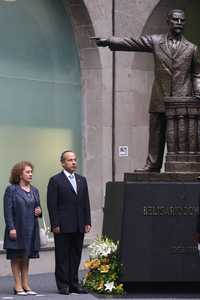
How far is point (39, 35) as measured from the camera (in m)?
18.6

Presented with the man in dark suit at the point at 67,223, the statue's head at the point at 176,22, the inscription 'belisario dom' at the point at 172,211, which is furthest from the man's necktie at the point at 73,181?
the statue's head at the point at 176,22

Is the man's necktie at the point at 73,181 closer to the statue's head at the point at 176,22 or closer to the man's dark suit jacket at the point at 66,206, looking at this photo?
the man's dark suit jacket at the point at 66,206

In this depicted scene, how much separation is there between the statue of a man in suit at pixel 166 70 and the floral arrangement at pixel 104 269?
1.25 m

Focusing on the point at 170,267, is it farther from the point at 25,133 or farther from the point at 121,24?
the point at 121,24

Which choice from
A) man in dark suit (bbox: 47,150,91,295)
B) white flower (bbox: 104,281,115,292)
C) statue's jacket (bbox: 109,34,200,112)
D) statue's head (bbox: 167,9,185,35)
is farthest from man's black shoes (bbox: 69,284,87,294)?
statue's head (bbox: 167,9,185,35)

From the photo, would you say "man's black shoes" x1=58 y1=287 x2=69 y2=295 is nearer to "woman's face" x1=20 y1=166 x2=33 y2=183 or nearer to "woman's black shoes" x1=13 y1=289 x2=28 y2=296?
"woman's black shoes" x1=13 y1=289 x2=28 y2=296

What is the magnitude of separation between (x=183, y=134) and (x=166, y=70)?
91 centimetres

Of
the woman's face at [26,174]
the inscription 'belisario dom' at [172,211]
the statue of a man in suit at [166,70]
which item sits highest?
the statue of a man in suit at [166,70]

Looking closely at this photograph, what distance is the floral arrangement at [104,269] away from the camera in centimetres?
1335

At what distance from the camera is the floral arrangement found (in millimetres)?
13352

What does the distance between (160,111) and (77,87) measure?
528 cm

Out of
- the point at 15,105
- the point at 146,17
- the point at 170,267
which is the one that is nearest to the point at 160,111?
the point at 170,267

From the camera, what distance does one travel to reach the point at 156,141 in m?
14.2

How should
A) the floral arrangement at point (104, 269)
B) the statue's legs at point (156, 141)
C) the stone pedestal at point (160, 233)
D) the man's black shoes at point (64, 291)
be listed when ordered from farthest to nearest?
the statue's legs at point (156, 141) < the man's black shoes at point (64, 291) < the floral arrangement at point (104, 269) < the stone pedestal at point (160, 233)
